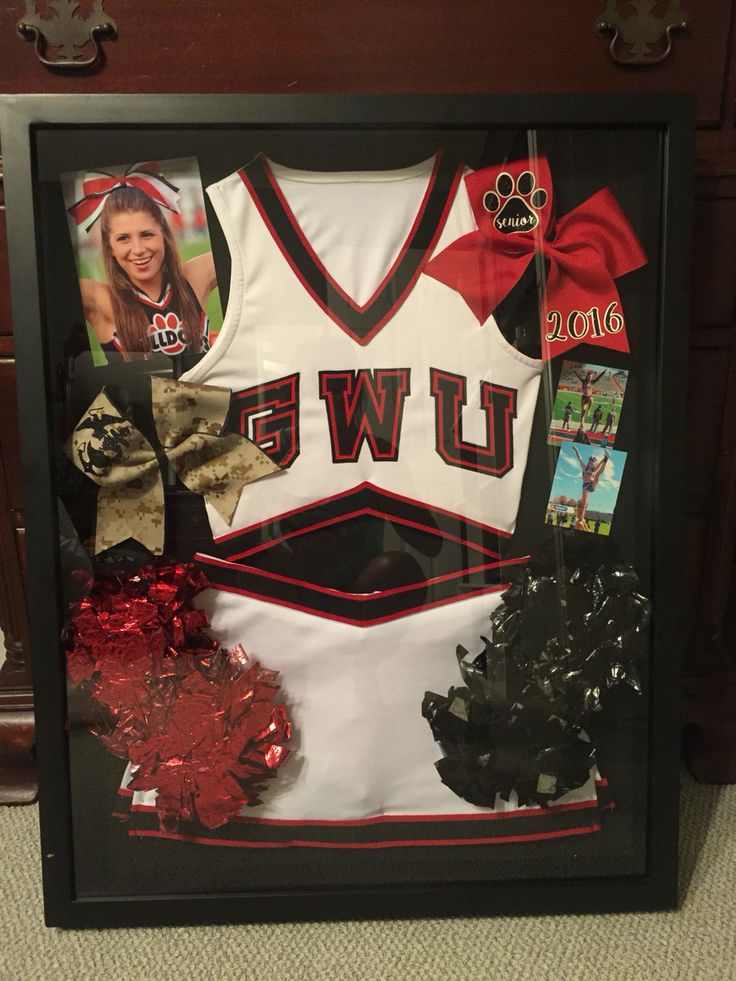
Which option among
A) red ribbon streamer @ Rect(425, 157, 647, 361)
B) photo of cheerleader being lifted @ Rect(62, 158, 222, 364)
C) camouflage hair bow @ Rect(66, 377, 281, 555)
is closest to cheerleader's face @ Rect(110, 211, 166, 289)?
photo of cheerleader being lifted @ Rect(62, 158, 222, 364)

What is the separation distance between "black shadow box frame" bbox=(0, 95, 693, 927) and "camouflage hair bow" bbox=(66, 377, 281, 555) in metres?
0.05

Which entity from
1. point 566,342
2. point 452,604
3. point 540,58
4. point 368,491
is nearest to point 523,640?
point 452,604

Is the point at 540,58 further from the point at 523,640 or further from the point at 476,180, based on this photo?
the point at 523,640

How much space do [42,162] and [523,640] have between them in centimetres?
80

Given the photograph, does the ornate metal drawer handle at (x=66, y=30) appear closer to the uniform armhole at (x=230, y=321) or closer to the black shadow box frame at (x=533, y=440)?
the black shadow box frame at (x=533, y=440)

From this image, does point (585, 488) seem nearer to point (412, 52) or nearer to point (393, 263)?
point (393, 263)

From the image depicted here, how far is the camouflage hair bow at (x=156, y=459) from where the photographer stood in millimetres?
907

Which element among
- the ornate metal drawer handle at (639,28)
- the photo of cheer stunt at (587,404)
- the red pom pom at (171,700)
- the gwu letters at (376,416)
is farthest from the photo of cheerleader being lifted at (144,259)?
the ornate metal drawer handle at (639,28)

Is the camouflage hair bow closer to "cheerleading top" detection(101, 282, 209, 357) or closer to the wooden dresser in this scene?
"cheerleading top" detection(101, 282, 209, 357)

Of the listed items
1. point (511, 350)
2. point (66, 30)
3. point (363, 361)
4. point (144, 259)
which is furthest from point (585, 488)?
point (66, 30)

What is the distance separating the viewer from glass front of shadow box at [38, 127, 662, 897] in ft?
2.95

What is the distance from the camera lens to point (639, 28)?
94cm

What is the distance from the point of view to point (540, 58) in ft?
3.11

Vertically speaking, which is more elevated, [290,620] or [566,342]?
[566,342]
